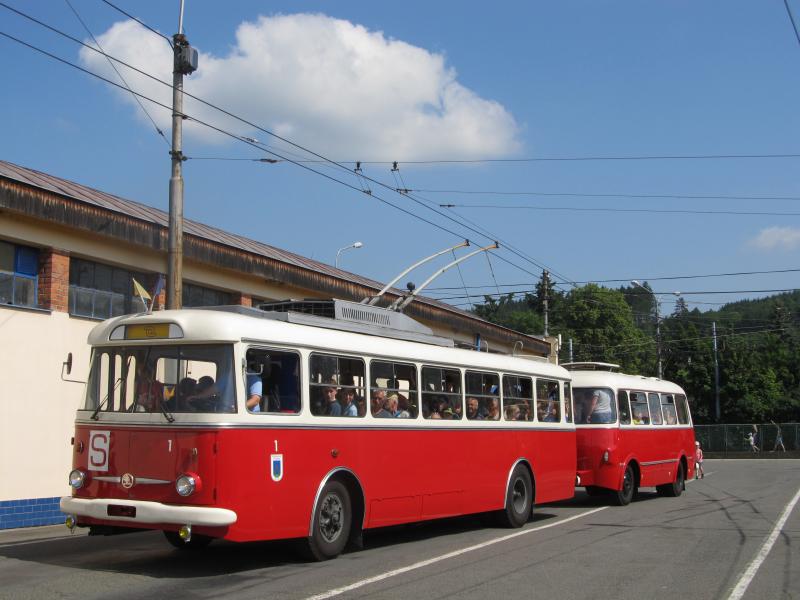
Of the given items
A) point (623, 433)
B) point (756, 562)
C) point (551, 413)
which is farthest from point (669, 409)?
point (756, 562)

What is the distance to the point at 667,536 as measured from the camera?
13.5m

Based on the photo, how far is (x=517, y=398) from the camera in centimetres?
1542

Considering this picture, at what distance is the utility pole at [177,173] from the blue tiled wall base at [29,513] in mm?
4249

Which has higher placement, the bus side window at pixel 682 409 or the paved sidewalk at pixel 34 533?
the bus side window at pixel 682 409

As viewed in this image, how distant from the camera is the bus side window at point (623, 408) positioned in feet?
62.9

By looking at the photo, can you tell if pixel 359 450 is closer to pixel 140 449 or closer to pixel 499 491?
pixel 140 449

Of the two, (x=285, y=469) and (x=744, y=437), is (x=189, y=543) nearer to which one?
(x=285, y=469)

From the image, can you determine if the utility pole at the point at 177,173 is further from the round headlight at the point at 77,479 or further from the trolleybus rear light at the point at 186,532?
the trolleybus rear light at the point at 186,532

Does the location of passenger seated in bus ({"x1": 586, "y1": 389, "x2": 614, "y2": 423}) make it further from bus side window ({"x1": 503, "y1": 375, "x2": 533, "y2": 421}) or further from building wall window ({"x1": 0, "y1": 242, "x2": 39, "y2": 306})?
building wall window ({"x1": 0, "y1": 242, "x2": 39, "y2": 306})

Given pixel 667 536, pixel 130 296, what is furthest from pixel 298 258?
pixel 667 536

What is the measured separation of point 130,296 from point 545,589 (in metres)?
12.3

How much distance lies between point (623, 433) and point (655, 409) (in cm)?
222

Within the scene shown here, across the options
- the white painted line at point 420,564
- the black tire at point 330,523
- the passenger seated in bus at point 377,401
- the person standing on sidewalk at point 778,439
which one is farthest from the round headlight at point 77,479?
the person standing on sidewalk at point 778,439

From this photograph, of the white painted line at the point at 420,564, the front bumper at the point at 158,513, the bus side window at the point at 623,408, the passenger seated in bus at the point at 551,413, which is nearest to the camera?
the white painted line at the point at 420,564
